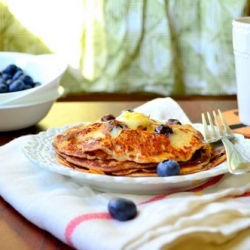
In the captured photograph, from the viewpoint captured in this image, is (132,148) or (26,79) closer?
(132,148)

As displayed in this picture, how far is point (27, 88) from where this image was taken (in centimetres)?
127

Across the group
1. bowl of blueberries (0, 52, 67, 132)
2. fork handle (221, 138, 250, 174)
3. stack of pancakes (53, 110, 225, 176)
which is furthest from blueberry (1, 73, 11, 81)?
fork handle (221, 138, 250, 174)

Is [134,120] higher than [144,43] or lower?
higher

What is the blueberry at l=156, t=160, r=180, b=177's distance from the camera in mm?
794

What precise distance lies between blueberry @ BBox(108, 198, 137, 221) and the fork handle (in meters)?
0.16

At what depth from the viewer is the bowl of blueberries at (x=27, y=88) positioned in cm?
118

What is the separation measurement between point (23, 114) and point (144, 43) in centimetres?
127

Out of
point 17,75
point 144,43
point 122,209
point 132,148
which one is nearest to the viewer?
point 122,209

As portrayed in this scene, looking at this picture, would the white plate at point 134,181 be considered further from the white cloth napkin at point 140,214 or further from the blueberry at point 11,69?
the blueberry at point 11,69

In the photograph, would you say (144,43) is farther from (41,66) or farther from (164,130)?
(164,130)

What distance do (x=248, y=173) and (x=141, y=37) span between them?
1.57 metres

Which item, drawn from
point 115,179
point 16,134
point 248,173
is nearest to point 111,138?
point 115,179

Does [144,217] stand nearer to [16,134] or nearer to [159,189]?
[159,189]

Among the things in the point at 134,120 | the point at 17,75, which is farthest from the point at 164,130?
the point at 17,75
